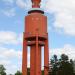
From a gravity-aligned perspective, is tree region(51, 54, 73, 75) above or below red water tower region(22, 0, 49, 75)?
below

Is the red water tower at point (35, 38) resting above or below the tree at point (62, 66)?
above

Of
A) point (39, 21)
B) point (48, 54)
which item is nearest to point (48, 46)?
point (48, 54)

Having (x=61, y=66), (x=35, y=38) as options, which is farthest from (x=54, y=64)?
(x=35, y=38)

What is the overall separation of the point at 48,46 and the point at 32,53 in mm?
4300

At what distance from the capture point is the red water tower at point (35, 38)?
67.1m

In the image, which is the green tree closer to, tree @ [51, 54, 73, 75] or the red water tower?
tree @ [51, 54, 73, 75]

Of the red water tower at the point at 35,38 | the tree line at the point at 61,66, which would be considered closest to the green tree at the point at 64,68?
the tree line at the point at 61,66

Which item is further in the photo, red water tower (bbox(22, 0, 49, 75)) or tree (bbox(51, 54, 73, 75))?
red water tower (bbox(22, 0, 49, 75))

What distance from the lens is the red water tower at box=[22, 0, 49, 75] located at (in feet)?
220

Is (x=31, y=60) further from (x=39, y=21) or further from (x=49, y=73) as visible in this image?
(x=39, y=21)

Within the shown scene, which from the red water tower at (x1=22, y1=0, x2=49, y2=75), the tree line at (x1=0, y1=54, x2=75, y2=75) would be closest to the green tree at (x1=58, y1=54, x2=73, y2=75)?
the tree line at (x1=0, y1=54, x2=75, y2=75)

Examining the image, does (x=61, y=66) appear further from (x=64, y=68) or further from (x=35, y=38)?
(x=35, y=38)

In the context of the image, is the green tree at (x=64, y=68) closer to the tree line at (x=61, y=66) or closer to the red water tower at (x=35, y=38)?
the tree line at (x=61, y=66)

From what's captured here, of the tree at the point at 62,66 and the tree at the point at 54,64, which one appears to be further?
the tree at the point at 54,64
